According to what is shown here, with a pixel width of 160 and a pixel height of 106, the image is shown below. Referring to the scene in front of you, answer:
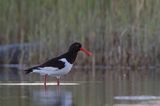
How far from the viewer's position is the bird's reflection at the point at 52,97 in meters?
11.3

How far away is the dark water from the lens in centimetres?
1141

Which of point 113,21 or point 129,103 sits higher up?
point 113,21

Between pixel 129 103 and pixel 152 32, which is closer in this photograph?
pixel 129 103

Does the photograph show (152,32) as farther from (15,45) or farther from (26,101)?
(26,101)

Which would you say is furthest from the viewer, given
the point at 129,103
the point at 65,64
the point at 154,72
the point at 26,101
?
the point at 154,72

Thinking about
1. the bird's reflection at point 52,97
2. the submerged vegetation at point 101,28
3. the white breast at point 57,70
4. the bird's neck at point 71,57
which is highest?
the submerged vegetation at point 101,28

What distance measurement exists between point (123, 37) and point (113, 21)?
1.53 ft

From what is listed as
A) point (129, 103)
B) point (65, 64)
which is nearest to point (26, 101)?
point (129, 103)

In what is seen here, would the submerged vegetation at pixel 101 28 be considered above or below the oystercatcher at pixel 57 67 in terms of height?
above

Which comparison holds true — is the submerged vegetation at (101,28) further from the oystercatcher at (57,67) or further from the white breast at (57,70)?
the white breast at (57,70)

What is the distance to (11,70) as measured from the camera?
1844 centimetres

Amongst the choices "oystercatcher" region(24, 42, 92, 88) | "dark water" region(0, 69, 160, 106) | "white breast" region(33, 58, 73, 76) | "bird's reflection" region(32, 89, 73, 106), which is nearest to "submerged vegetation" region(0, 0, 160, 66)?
"dark water" region(0, 69, 160, 106)

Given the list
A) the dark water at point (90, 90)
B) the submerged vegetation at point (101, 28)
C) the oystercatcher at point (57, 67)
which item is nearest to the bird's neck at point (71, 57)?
the oystercatcher at point (57, 67)

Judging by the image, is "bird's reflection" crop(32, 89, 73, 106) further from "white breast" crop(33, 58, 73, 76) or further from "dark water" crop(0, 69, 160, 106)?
"white breast" crop(33, 58, 73, 76)
